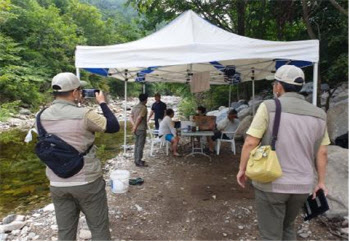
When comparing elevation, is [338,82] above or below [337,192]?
above

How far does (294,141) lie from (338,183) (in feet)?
7.37

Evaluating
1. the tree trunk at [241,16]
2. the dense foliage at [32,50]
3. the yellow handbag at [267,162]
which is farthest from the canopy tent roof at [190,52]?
the dense foliage at [32,50]

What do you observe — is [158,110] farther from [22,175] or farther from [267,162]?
[267,162]

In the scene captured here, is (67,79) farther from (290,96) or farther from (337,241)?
(337,241)

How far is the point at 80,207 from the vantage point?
2520mm

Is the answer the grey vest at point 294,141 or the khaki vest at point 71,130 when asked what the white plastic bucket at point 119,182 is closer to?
the khaki vest at point 71,130

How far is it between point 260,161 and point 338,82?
797cm

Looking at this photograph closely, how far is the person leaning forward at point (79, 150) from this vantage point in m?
2.34

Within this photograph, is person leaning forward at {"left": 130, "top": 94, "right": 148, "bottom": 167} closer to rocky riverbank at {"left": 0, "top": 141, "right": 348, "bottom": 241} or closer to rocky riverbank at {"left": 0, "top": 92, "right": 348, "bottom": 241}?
rocky riverbank at {"left": 0, "top": 141, "right": 348, "bottom": 241}

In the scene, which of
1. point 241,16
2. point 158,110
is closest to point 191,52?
point 158,110

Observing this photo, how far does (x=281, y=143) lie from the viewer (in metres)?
2.17

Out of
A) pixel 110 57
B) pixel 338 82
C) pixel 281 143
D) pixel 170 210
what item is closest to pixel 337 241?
pixel 281 143

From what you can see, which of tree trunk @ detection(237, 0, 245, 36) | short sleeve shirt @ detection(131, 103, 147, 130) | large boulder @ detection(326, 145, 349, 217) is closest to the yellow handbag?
large boulder @ detection(326, 145, 349, 217)

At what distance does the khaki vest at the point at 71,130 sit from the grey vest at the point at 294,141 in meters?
1.40
